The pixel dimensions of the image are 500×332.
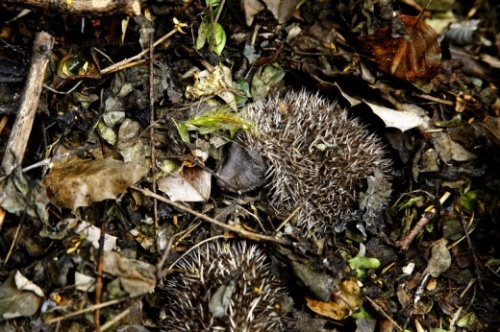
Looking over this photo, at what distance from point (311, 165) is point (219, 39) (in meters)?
1.23

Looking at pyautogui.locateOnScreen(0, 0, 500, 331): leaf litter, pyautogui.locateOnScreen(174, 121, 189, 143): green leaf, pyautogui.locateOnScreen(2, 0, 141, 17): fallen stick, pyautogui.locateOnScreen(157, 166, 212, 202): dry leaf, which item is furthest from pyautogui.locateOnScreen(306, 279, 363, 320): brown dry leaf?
pyautogui.locateOnScreen(2, 0, 141, 17): fallen stick

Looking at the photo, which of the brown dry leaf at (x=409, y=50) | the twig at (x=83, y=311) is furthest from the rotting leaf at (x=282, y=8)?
the twig at (x=83, y=311)

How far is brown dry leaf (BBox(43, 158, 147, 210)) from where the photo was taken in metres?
3.36

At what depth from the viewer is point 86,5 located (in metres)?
3.36

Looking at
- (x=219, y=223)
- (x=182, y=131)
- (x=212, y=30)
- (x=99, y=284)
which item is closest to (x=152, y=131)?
(x=182, y=131)

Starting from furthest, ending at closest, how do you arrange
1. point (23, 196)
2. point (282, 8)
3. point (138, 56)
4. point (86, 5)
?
point (282, 8) < point (138, 56) < point (86, 5) < point (23, 196)

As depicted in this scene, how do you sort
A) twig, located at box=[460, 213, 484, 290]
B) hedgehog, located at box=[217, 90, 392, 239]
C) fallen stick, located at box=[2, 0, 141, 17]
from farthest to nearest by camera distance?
twig, located at box=[460, 213, 484, 290] < hedgehog, located at box=[217, 90, 392, 239] < fallen stick, located at box=[2, 0, 141, 17]

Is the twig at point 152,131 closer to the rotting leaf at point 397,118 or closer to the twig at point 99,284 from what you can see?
the twig at point 99,284

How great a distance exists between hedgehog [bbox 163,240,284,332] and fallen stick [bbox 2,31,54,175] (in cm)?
129

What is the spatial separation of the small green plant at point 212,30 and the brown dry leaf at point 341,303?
6.61 ft

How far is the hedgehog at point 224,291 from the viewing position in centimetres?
313

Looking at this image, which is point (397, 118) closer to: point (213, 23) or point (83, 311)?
point (213, 23)

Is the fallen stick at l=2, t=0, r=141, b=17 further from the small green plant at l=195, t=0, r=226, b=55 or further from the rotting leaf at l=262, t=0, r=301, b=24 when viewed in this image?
the rotting leaf at l=262, t=0, r=301, b=24

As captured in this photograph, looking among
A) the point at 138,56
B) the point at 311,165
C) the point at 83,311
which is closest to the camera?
the point at 83,311
